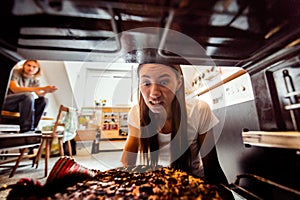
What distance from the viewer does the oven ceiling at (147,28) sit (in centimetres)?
33

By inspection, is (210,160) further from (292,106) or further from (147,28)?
(147,28)

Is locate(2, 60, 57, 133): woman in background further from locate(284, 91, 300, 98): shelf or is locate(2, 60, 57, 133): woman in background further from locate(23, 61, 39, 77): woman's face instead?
locate(284, 91, 300, 98): shelf

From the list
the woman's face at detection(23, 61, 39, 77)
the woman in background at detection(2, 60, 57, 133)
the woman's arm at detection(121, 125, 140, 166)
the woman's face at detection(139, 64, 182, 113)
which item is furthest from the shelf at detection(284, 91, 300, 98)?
the woman's face at detection(23, 61, 39, 77)

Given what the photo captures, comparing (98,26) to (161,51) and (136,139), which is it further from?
(136,139)

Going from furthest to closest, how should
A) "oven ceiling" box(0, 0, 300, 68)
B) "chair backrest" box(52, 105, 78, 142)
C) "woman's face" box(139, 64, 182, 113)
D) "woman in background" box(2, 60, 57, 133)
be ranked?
1. "chair backrest" box(52, 105, 78, 142)
2. "woman in background" box(2, 60, 57, 133)
3. "woman's face" box(139, 64, 182, 113)
4. "oven ceiling" box(0, 0, 300, 68)

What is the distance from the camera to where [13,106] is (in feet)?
3.04

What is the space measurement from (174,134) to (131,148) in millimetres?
210

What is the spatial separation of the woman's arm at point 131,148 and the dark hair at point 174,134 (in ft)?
0.10

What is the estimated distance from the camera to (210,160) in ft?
→ 2.18

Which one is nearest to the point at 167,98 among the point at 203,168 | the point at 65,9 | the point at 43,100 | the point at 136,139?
the point at 136,139

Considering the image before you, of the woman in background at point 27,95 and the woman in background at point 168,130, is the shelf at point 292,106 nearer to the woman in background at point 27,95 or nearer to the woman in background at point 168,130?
the woman in background at point 168,130

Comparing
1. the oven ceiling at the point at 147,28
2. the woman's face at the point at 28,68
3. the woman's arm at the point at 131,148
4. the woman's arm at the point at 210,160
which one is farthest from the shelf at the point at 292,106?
the woman's face at the point at 28,68

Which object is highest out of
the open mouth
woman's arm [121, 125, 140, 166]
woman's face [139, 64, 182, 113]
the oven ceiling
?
the oven ceiling

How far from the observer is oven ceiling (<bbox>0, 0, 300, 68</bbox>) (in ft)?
1.09
